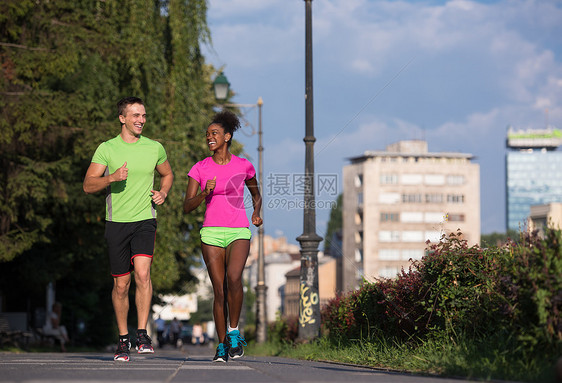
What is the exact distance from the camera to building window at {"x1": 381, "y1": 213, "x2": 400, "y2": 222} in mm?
144625

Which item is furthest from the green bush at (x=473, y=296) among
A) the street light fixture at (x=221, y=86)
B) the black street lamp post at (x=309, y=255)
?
the street light fixture at (x=221, y=86)

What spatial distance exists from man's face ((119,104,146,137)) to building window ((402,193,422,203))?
13938 centimetres

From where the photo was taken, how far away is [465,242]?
8758mm

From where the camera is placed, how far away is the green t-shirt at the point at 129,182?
8516 millimetres

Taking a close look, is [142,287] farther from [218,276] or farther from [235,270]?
[235,270]

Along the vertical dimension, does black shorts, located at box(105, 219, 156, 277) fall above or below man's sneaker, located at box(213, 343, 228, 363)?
above

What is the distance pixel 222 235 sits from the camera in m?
8.69

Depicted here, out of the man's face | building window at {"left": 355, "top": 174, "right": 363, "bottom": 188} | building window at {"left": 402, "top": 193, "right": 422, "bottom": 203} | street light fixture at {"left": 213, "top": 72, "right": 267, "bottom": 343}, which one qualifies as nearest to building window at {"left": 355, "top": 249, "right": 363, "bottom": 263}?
building window at {"left": 355, "top": 174, "right": 363, "bottom": 188}

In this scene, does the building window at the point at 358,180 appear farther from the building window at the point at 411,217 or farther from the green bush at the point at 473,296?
the green bush at the point at 473,296

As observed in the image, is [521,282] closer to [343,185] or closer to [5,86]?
[5,86]

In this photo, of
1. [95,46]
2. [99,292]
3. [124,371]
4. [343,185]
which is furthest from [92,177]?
[343,185]

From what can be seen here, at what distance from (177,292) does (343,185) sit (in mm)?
111414

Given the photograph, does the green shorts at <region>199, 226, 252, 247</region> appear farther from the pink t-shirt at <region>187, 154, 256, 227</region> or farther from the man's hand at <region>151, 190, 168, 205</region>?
the man's hand at <region>151, 190, 168, 205</region>

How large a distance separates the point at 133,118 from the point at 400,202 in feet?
456
